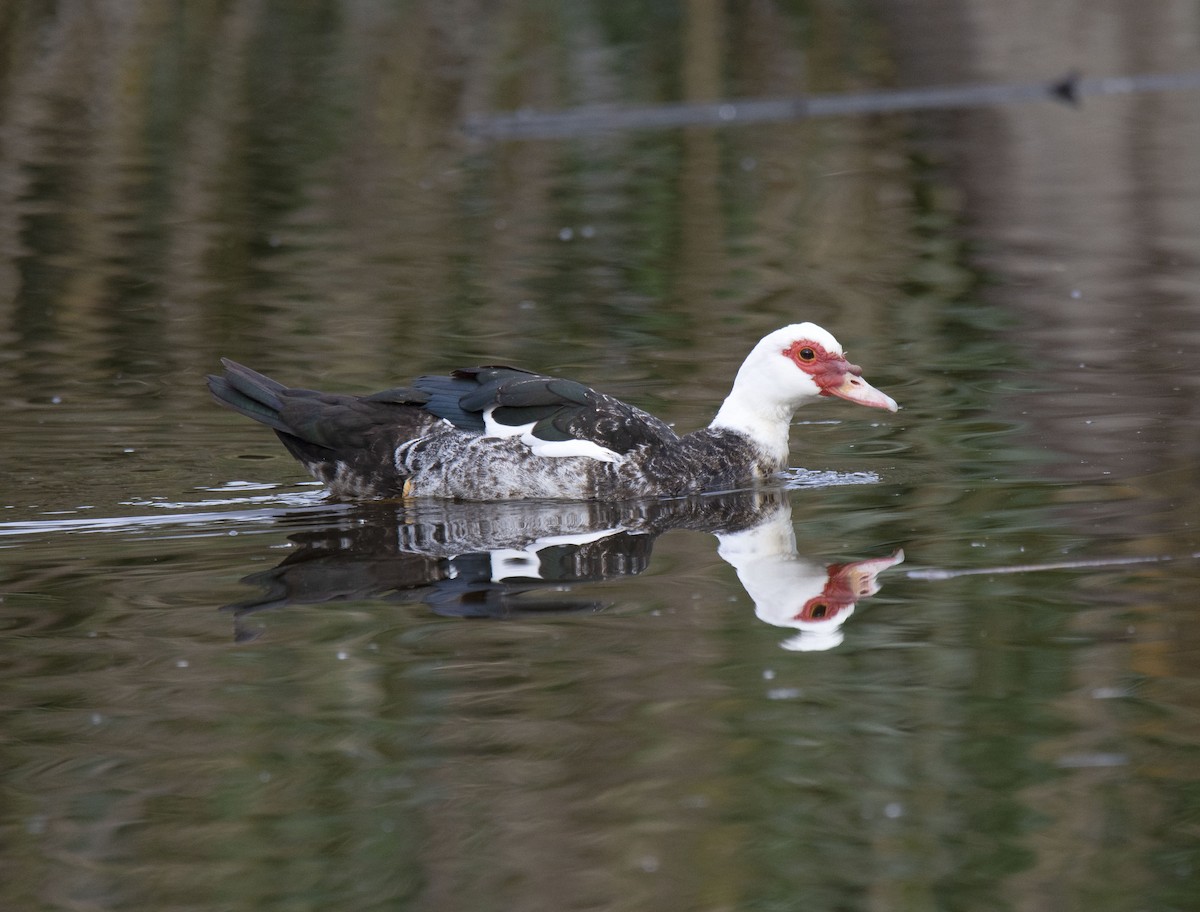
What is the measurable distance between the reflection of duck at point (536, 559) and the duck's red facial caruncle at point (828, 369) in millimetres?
587

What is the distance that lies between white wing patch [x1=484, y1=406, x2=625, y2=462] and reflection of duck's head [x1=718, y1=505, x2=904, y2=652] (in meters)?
0.81

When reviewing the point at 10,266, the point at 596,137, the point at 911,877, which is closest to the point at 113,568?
the point at 911,877

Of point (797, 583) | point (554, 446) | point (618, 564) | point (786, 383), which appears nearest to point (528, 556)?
point (618, 564)

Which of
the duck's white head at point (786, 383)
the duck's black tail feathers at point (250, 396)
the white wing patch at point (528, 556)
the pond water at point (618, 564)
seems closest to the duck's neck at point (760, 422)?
the duck's white head at point (786, 383)

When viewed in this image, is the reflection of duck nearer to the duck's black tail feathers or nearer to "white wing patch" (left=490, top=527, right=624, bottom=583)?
"white wing patch" (left=490, top=527, right=624, bottom=583)

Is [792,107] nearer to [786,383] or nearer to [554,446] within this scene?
[786,383]

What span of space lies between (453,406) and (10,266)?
7471 millimetres

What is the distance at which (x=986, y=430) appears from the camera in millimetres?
10125

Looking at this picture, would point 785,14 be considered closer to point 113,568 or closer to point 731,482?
point 731,482

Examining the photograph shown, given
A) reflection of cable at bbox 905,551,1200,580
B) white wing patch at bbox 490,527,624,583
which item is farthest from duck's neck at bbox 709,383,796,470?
reflection of cable at bbox 905,551,1200,580

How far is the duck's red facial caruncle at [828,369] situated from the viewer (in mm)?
9477

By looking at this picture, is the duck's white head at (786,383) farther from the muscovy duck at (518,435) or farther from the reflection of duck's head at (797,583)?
the reflection of duck's head at (797,583)

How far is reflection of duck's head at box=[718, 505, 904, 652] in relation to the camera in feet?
23.0

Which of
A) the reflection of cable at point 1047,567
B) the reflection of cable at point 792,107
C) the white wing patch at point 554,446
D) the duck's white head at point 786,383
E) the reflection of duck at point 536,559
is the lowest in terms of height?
the reflection of cable at point 1047,567
